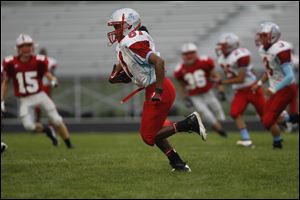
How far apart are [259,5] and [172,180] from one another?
1250 cm

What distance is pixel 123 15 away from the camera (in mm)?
6117

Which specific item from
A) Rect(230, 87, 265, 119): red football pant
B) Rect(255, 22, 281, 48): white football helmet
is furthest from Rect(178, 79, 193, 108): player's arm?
Rect(255, 22, 281, 48): white football helmet

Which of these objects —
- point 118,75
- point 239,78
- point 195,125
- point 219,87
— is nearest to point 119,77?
point 118,75

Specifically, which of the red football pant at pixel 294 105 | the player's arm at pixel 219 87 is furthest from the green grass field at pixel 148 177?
the player's arm at pixel 219 87

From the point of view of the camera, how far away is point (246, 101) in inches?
399

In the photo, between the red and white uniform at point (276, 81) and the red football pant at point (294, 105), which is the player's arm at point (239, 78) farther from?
the red and white uniform at point (276, 81)

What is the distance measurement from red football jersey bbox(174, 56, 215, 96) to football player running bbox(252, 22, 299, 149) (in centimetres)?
331

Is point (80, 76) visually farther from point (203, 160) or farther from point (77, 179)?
point (77, 179)

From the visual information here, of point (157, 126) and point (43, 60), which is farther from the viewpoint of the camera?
point (43, 60)

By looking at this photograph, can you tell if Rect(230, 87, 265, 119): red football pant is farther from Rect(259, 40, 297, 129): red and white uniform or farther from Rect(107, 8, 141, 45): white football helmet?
Rect(107, 8, 141, 45): white football helmet

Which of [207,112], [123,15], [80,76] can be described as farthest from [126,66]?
[80,76]

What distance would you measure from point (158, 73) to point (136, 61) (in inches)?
12.0

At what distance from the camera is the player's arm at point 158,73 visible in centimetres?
584

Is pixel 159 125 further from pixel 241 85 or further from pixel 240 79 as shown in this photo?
pixel 241 85
